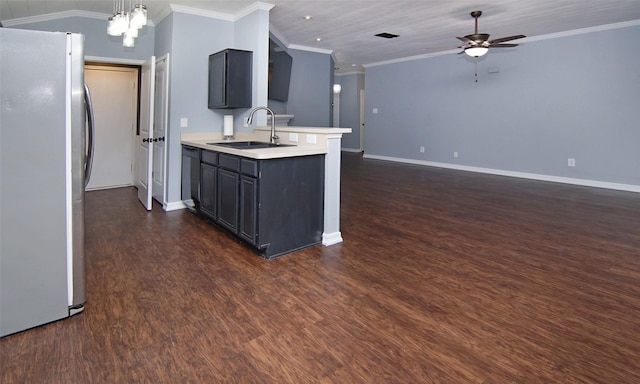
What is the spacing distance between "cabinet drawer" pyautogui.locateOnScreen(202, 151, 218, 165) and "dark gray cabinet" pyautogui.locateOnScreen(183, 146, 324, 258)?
104 mm

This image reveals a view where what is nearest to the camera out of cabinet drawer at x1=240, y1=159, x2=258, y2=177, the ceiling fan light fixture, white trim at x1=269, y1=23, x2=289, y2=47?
cabinet drawer at x1=240, y1=159, x2=258, y2=177

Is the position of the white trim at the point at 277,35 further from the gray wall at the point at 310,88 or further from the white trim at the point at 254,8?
the white trim at the point at 254,8

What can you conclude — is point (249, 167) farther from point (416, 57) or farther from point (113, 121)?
point (416, 57)

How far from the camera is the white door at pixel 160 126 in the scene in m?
4.61

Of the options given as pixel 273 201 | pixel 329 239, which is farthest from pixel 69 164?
pixel 329 239

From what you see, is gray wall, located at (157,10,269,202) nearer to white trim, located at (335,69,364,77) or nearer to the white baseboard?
the white baseboard

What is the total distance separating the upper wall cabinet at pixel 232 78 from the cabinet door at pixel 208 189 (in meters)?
0.92

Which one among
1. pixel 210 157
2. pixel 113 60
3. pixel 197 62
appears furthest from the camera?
pixel 113 60

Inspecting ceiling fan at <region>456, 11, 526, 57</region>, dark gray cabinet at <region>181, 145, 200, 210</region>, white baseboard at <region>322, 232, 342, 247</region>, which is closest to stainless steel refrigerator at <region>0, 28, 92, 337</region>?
white baseboard at <region>322, 232, 342, 247</region>

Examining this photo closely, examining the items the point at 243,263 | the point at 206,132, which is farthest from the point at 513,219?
the point at 206,132

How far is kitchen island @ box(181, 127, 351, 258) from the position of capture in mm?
2998

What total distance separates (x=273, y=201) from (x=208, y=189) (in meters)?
1.13

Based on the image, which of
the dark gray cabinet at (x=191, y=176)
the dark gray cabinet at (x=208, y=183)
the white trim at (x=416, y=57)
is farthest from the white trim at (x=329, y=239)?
the white trim at (x=416, y=57)

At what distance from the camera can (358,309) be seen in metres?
2.23
